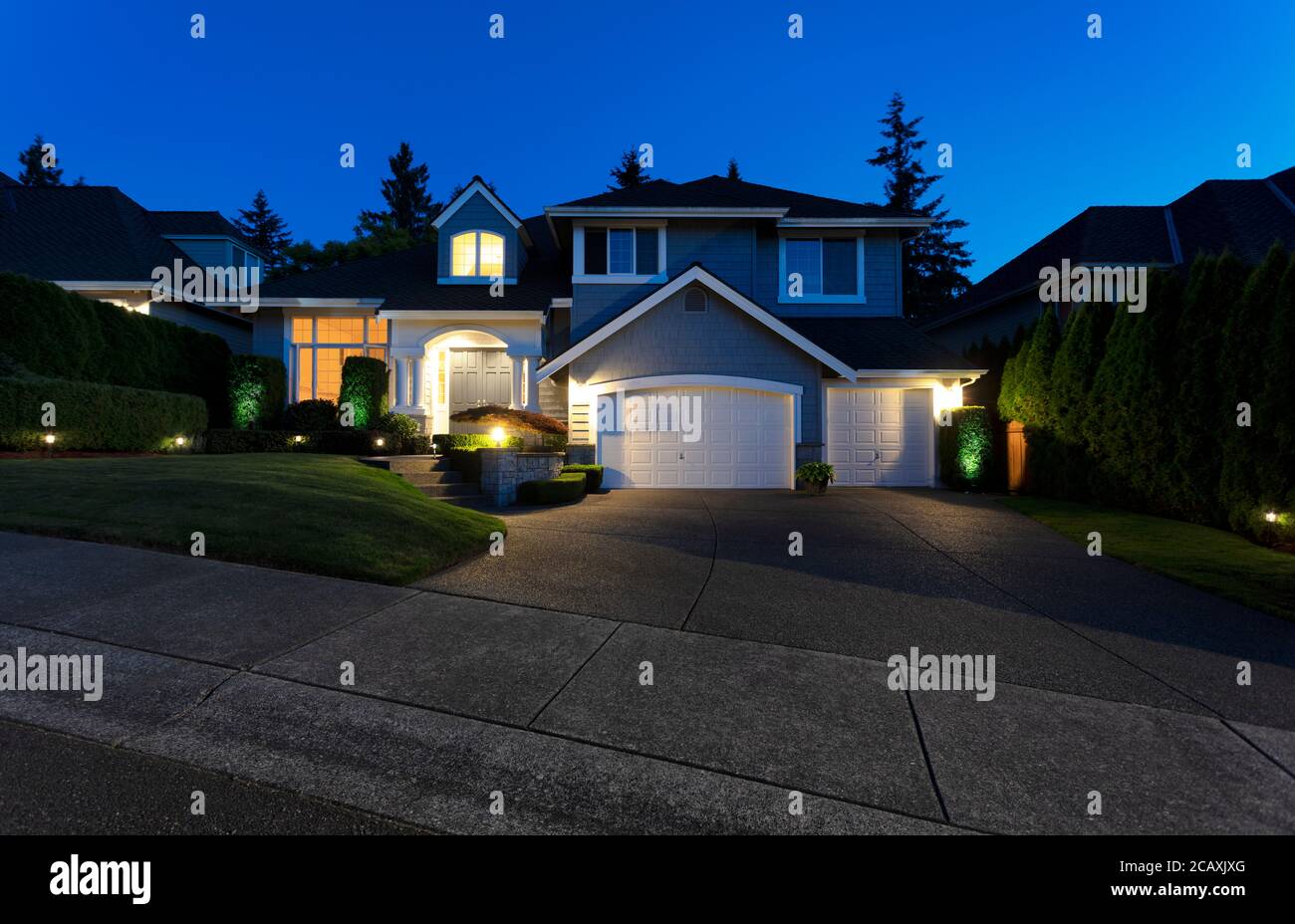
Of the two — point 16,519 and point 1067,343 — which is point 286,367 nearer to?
point 16,519

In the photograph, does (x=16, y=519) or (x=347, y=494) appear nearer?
(x=16, y=519)

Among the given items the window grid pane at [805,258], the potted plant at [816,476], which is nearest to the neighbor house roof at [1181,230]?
the window grid pane at [805,258]

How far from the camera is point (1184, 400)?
9.76 m

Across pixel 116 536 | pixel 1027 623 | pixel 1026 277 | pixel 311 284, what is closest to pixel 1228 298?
pixel 1027 623

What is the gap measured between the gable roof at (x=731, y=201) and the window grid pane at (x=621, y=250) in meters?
0.75

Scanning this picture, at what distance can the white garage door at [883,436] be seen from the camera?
15.2 metres

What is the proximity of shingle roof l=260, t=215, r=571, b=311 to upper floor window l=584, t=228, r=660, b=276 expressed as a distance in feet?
4.66

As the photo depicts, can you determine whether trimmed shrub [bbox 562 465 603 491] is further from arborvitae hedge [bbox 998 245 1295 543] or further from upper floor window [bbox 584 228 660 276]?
arborvitae hedge [bbox 998 245 1295 543]

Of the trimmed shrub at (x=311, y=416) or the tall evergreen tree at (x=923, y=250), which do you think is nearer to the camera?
the trimmed shrub at (x=311, y=416)

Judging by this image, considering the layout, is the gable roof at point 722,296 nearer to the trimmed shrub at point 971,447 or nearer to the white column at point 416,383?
the trimmed shrub at point 971,447

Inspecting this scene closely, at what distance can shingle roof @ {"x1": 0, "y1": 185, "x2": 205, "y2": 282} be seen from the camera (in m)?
17.9

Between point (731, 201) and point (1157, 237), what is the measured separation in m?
14.3

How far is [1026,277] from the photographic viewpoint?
69.1 feet
